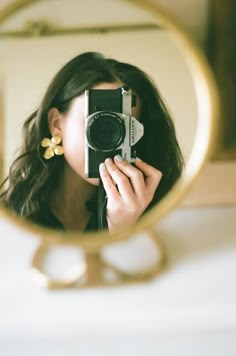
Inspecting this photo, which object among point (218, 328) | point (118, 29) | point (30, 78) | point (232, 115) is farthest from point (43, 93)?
point (218, 328)

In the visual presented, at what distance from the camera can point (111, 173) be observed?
2.12 ft

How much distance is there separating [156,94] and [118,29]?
0.33 feet

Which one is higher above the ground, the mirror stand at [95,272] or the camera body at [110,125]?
the camera body at [110,125]

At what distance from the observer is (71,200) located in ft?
2.19

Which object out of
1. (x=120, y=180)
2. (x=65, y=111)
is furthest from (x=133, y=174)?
(x=65, y=111)

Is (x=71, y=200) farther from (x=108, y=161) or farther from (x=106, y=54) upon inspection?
(x=106, y=54)

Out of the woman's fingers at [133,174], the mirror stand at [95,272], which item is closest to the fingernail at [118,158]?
the woman's fingers at [133,174]

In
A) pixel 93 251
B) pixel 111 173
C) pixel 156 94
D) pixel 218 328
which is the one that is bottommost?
pixel 218 328

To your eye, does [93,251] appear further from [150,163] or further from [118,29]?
[118,29]

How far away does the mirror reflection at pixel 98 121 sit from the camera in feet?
2.11

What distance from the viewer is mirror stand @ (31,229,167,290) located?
69cm

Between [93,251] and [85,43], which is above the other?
[85,43]

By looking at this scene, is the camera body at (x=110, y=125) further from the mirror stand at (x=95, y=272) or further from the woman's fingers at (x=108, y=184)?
the mirror stand at (x=95, y=272)

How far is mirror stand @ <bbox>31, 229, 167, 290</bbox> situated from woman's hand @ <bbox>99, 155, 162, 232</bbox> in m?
0.05
